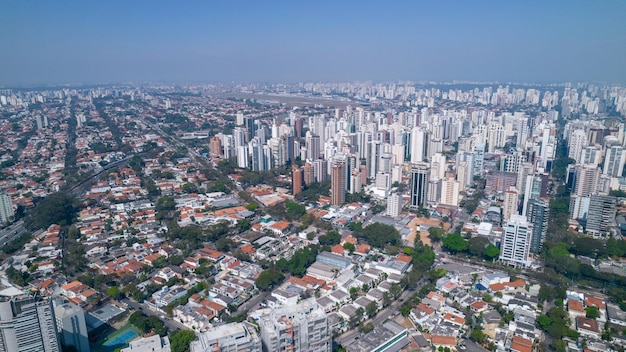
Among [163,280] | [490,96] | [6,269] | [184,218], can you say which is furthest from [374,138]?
[490,96]

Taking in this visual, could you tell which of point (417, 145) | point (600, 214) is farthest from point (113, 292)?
point (417, 145)

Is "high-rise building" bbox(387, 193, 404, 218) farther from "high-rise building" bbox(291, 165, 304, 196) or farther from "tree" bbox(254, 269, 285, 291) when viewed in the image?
"tree" bbox(254, 269, 285, 291)

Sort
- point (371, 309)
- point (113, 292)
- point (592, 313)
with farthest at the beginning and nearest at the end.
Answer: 1. point (113, 292)
2. point (371, 309)
3. point (592, 313)

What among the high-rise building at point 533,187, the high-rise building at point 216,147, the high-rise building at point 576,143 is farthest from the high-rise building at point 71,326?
the high-rise building at point 576,143

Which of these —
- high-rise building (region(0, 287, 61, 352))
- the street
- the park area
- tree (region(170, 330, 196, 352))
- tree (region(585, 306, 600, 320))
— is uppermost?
high-rise building (region(0, 287, 61, 352))

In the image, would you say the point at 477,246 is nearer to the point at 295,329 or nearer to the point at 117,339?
the point at 295,329

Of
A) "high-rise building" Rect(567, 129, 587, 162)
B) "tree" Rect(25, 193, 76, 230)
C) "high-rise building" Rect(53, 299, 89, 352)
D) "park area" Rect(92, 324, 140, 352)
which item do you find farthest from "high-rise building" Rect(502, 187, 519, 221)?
"tree" Rect(25, 193, 76, 230)
